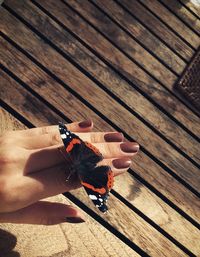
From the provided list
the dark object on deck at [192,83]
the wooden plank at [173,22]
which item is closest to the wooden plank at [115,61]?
the dark object on deck at [192,83]

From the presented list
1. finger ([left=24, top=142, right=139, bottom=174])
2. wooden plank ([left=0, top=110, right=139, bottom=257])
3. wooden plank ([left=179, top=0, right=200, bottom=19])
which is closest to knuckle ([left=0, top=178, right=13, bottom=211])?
finger ([left=24, top=142, right=139, bottom=174])

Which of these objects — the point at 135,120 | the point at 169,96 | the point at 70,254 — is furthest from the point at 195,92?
the point at 70,254

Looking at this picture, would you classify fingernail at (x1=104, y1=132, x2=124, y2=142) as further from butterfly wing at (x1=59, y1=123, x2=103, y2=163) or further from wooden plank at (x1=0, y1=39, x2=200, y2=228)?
wooden plank at (x1=0, y1=39, x2=200, y2=228)

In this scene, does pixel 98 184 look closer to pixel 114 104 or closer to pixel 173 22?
pixel 114 104

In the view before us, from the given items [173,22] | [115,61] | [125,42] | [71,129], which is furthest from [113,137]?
[173,22]

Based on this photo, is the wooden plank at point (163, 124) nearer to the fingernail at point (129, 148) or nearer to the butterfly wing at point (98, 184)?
the fingernail at point (129, 148)

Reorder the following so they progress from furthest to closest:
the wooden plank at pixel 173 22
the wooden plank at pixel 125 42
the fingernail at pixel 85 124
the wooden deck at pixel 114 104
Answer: the wooden plank at pixel 173 22 → the wooden plank at pixel 125 42 → the wooden deck at pixel 114 104 → the fingernail at pixel 85 124
